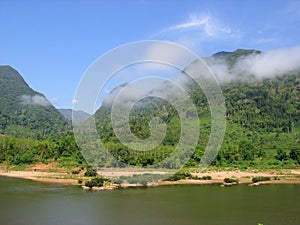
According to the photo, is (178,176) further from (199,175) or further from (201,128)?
(201,128)

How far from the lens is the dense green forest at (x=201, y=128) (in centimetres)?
5013

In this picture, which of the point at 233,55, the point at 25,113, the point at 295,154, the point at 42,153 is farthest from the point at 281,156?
the point at 233,55

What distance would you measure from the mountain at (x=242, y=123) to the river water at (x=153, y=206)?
17.7 metres

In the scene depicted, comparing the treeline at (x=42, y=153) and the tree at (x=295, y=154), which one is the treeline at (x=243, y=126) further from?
the treeline at (x=42, y=153)

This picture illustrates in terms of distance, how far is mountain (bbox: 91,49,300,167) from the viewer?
166ft

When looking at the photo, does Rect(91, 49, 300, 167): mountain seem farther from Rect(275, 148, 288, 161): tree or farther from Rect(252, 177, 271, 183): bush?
Rect(252, 177, 271, 183): bush

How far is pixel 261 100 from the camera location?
82438 mm

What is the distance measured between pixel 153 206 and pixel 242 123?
171 feet

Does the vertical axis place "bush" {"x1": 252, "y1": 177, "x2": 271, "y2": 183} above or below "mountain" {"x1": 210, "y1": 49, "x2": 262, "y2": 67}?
below

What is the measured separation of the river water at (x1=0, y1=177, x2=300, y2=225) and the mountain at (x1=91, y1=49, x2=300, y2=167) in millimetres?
17718

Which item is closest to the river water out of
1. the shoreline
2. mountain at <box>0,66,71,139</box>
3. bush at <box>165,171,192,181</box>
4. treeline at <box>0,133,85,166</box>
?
the shoreline

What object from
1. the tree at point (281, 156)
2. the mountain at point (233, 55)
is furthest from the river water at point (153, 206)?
the mountain at point (233, 55)

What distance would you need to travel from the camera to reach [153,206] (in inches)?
915

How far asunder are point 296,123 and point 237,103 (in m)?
14.6
